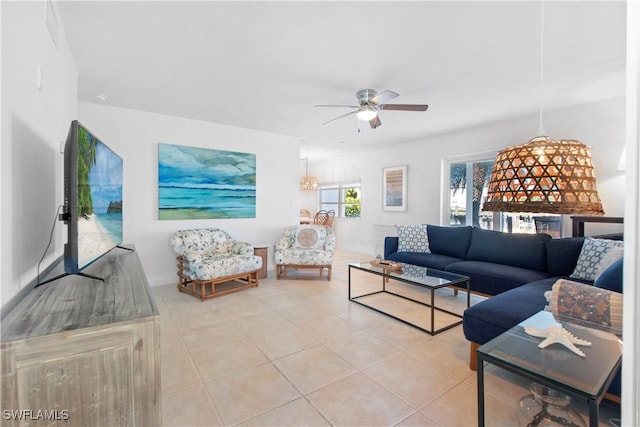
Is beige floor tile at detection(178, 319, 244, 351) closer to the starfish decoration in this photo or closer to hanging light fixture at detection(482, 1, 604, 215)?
the starfish decoration

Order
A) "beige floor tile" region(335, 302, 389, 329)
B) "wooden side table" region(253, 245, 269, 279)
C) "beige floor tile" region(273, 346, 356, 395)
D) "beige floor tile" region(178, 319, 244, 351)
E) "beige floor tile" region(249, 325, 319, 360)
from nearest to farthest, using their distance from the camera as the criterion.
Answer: "beige floor tile" region(273, 346, 356, 395)
"beige floor tile" region(249, 325, 319, 360)
"beige floor tile" region(178, 319, 244, 351)
"beige floor tile" region(335, 302, 389, 329)
"wooden side table" region(253, 245, 269, 279)

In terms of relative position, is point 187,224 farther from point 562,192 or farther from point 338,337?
point 562,192

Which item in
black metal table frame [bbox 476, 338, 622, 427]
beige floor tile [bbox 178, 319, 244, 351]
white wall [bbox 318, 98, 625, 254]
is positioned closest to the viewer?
black metal table frame [bbox 476, 338, 622, 427]

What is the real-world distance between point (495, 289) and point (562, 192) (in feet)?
8.90

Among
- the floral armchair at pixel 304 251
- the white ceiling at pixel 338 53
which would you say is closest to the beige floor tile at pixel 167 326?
the floral armchair at pixel 304 251

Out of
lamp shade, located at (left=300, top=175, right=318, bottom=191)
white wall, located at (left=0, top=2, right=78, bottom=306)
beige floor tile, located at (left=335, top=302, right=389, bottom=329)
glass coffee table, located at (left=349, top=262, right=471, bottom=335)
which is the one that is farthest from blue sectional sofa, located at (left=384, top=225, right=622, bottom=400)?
lamp shade, located at (left=300, top=175, right=318, bottom=191)

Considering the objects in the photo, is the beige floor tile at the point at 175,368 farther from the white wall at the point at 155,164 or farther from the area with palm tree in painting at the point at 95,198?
the white wall at the point at 155,164

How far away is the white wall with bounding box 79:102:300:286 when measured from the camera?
379 centimetres

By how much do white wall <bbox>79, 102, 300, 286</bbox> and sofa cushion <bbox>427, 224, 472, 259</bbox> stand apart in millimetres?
2691

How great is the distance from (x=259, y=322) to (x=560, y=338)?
232cm

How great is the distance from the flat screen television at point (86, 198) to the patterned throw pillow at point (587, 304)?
8.78 ft

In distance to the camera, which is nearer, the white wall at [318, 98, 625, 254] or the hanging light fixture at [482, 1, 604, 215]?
the hanging light fixture at [482, 1, 604, 215]

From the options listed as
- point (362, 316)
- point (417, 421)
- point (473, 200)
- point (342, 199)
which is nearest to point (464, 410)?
point (417, 421)

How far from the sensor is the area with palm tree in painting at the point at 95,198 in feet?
4.66
